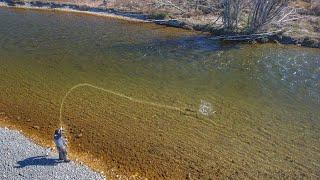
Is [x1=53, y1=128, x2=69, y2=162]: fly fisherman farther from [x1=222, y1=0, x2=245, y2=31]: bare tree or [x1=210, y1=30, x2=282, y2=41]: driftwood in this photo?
[x1=222, y1=0, x2=245, y2=31]: bare tree

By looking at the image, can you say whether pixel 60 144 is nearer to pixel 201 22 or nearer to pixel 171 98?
pixel 171 98

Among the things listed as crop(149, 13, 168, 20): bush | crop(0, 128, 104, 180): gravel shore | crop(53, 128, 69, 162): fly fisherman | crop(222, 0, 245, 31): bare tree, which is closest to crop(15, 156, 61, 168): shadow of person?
crop(0, 128, 104, 180): gravel shore

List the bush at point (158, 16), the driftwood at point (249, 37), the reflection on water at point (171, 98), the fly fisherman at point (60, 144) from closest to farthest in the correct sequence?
1. the fly fisherman at point (60, 144)
2. the reflection on water at point (171, 98)
3. the driftwood at point (249, 37)
4. the bush at point (158, 16)

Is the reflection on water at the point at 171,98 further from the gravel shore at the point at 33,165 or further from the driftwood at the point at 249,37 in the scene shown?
the gravel shore at the point at 33,165

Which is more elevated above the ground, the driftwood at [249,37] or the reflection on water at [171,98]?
the driftwood at [249,37]

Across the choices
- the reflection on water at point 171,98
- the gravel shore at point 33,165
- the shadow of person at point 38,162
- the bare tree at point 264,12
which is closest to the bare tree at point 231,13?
the bare tree at point 264,12

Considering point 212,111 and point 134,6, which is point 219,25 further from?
point 212,111

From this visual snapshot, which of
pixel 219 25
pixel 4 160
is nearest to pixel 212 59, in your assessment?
pixel 219 25
